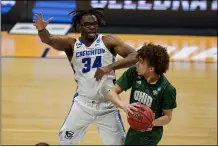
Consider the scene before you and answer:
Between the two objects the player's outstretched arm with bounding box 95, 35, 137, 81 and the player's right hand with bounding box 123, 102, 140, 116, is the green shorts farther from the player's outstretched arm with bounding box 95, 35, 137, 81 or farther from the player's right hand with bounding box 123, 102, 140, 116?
the player's outstretched arm with bounding box 95, 35, 137, 81

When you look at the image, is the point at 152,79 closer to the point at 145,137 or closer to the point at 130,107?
the point at 130,107

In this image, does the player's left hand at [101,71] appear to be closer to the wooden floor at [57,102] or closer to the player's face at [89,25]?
the player's face at [89,25]

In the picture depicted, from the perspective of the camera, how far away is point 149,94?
16.5 feet

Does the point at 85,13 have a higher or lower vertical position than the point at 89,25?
higher

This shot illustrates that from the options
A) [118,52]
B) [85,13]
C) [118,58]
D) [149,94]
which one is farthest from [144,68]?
[118,58]

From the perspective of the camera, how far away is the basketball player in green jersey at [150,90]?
4898 mm

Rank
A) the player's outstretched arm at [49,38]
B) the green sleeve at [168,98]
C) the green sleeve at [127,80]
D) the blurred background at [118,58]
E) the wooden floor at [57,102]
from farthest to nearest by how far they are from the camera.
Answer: the blurred background at [118,58]
the wooden floor at [57,102]
the player's outstretched arm at [49,38]
the green sleeve at [127,80]
the green sleeve at [168,98]

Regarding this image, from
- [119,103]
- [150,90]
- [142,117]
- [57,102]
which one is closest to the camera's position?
[142,117]

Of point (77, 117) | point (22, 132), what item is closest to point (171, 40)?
point (22, 132)

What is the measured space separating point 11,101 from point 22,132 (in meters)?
1.82

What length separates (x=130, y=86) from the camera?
5172mm

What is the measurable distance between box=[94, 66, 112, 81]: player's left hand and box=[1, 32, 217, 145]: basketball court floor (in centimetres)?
216

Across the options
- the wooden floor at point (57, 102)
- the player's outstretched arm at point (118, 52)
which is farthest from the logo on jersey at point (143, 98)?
the wooden floor at point (57, 102)

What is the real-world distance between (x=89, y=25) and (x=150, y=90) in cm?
112
